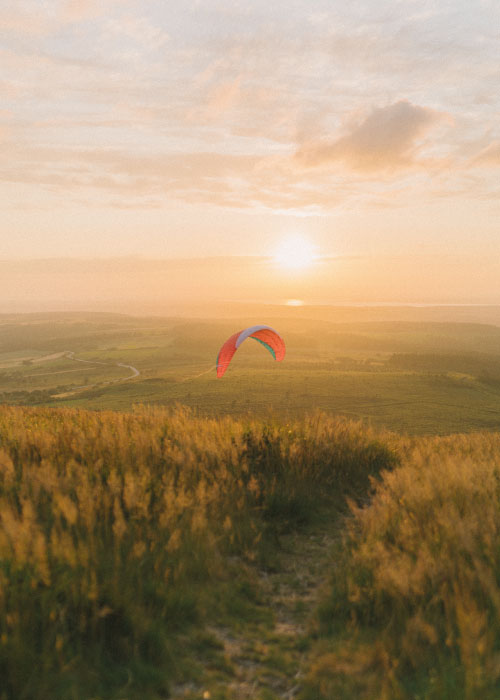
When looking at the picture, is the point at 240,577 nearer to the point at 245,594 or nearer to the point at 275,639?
the point at 245,594

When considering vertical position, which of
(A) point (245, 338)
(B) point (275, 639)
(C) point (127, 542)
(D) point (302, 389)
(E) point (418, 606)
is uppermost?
(A) point (245, 338)

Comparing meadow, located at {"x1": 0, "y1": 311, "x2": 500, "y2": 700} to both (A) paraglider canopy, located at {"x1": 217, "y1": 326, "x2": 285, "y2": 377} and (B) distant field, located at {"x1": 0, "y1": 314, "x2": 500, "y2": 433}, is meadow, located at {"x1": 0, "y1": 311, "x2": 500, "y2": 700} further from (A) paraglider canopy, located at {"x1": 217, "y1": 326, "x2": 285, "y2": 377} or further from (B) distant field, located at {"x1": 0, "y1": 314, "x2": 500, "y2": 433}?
(B) distant field, located at {"x1": 0, "y1": 314, "x2": 500, "y2": 433}

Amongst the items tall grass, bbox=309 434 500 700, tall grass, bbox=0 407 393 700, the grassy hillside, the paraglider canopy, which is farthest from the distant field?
tall grass, bbox=309 434 500 700

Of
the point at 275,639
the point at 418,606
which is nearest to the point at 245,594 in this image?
the point at 275,639

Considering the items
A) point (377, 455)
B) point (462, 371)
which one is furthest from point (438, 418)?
point (377, 455)

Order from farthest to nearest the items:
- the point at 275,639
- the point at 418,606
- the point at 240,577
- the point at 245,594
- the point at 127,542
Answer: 1. the point at 240,577
2. the point at 245,594
3. the point at 127,542
4. the point at 275,639
5. the point at 418,606

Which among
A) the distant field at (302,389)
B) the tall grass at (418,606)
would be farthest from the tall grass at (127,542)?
the distant field at (302,389)

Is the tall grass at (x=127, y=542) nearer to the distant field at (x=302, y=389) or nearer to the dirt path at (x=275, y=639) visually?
the dirt path at (x=275, y=639)
